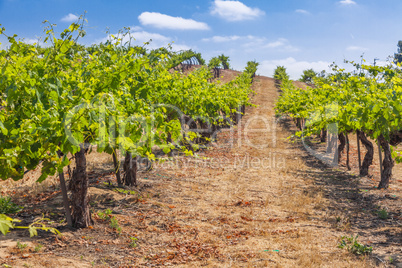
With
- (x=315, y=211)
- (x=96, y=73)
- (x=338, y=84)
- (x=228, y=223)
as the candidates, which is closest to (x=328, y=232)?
A: (x=315, y=211)

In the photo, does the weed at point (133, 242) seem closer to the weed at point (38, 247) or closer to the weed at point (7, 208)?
the weed at point (38, 247)

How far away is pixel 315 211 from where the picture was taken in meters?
8.98

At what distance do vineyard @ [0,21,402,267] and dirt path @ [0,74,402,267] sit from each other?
0.04 meters

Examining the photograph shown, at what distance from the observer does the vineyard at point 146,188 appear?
14.3ft

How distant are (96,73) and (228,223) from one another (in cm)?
449

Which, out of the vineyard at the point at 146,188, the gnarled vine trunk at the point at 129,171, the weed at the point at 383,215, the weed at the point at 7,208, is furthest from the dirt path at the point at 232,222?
the weed at the point at 7,208

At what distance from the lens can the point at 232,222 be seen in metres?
7.95

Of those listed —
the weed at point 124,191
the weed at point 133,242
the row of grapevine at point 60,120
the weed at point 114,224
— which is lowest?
the weed at point 133,242

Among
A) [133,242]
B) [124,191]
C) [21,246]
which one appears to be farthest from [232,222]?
[21,246]

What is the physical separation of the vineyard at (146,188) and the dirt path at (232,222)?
4cm

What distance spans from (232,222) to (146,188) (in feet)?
10.7

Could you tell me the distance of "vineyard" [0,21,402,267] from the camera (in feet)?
14.3

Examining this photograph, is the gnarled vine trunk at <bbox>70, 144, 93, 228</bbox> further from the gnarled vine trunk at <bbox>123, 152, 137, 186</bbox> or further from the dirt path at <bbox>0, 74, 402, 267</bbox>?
the gnarled vine trunk at <bbox>123, 152, 137, 186</bbox>

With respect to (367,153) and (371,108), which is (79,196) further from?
(367,153)
